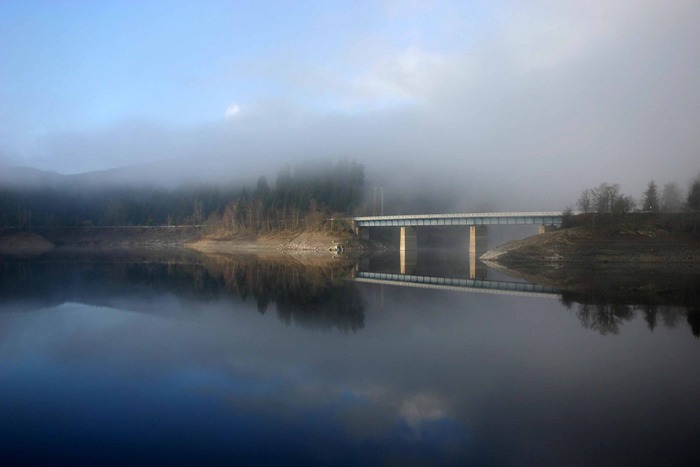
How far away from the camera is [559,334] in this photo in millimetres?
20797

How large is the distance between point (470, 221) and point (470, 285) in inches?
2257

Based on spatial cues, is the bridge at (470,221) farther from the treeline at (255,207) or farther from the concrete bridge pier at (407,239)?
the treeline at (255,207)

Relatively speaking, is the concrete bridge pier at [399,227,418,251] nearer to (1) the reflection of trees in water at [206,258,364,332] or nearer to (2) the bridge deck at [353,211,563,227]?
(2) the bridge deck at [353,211,563,227]

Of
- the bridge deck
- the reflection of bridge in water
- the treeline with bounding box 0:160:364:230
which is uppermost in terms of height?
the treeline with bounding box 0:160:364:230

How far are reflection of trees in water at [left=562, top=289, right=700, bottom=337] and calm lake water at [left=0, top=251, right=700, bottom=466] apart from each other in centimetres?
22

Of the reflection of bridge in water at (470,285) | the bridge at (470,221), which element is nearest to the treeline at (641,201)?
the bridge at (470,221)

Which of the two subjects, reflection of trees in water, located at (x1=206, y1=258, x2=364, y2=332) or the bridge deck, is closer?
reflection of trees in water, located at (x1=206, y1=258, x2=364, y2=332)

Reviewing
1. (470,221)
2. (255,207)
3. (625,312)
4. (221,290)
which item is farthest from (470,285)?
(255,207)

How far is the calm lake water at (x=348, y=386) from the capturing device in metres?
9.93

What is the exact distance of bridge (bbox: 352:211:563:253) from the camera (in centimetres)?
8581

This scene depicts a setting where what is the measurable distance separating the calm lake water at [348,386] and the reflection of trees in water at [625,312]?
0.22m

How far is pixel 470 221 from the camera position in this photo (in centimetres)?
9825

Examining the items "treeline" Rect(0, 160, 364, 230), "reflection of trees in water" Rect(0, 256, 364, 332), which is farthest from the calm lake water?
"treeline" Rect(0, 160, 364, 230)

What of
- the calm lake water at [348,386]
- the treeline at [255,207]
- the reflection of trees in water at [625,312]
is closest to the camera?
the calm lake water at [348,386]
